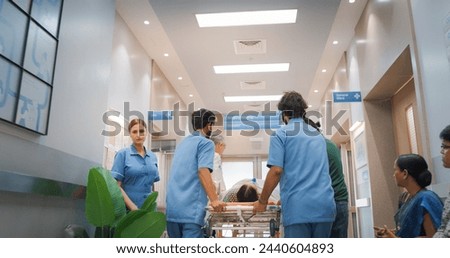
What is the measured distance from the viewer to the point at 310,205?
194 centimetres

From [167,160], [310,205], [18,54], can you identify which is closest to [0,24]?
[18,54]

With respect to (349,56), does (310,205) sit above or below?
below

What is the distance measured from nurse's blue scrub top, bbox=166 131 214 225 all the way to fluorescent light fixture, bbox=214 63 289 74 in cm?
418

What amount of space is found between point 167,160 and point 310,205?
579cm

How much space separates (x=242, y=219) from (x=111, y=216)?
2.83 feet

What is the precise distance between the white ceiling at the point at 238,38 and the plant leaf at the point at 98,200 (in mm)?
2801

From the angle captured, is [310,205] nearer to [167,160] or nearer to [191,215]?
[191,215]

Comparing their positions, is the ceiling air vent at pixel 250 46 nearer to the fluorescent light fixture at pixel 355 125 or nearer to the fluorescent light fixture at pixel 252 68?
the fluorescent light fixture at pixel 252 68

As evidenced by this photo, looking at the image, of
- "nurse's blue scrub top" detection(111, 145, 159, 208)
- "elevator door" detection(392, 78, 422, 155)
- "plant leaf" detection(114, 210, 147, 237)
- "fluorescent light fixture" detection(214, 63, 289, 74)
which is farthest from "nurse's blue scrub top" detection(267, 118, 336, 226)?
"fluorescent light fixture" detection(214, 63, 289, 74)

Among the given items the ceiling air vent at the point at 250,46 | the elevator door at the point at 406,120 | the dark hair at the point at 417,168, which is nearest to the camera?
the dark hair at the point at 417,168

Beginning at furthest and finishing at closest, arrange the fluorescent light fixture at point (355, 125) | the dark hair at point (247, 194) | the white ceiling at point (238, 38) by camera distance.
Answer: the fluorescent light fixture at point (355, 125), the white ceiling at point (238, 38), the dark hair at point (247, 194)

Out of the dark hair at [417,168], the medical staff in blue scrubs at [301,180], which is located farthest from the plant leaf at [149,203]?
the dark hair at [417,168]

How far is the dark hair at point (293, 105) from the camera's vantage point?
7.21 ft

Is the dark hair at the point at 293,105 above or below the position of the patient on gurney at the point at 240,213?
above
